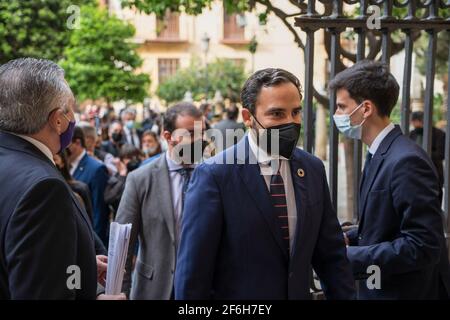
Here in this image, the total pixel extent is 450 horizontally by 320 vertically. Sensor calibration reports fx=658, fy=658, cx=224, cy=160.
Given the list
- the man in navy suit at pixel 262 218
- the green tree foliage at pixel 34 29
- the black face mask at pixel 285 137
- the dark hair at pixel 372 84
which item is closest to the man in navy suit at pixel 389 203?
the dark hair at pixel 372 84

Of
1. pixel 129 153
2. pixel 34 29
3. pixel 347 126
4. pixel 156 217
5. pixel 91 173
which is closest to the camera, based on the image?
pixel 347 126

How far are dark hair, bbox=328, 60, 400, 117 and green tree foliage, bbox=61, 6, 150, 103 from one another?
1782 centimetres

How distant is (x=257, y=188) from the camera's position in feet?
9.46

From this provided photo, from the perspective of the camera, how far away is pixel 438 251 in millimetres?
3320

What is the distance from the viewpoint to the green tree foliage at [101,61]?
21000 mm

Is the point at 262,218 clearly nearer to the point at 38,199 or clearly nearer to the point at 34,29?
the point at 38,199

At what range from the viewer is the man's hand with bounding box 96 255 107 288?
3.02 m

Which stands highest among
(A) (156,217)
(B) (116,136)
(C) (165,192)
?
(C) (165,192)

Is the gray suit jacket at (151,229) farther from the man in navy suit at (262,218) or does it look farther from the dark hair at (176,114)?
the man in navy suit at (262,218)

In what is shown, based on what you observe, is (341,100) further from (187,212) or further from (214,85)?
(214,85)

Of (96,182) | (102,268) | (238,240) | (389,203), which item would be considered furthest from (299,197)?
(96,182)

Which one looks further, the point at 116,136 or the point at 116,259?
the point at 116,136

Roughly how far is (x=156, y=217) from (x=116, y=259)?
4.66ft

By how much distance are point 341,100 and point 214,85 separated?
3204 centimetres
